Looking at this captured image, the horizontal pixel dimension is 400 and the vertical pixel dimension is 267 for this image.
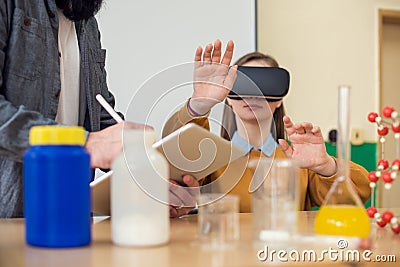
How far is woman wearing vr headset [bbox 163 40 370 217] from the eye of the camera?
1.21 meters

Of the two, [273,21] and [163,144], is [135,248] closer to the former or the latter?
[163,144]

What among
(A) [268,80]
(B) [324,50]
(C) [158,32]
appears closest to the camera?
(A) [268,80]

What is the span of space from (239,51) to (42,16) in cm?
163

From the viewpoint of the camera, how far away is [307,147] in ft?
4.42

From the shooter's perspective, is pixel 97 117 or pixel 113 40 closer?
pixel 97 117

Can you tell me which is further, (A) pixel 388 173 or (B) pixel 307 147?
(B) pixel 307 147

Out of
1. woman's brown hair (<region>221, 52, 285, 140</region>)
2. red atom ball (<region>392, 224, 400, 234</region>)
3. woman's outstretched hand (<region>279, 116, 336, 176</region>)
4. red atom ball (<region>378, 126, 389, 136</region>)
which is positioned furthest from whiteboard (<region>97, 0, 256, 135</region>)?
red atom ball (<region>392, 224, 400, 234</region>)

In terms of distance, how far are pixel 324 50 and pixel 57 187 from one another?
8.67 feet

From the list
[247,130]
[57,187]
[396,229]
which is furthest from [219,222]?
[247,130]

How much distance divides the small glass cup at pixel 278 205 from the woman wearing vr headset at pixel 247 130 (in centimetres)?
33

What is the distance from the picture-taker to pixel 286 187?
2.53 ft

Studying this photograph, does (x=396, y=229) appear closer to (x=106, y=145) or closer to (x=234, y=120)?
(x=106, y=145)

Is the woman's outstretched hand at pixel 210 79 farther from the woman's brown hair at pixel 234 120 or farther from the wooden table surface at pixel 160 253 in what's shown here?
the wooden table surface at pixel 160 253

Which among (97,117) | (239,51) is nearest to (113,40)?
(239,51)
